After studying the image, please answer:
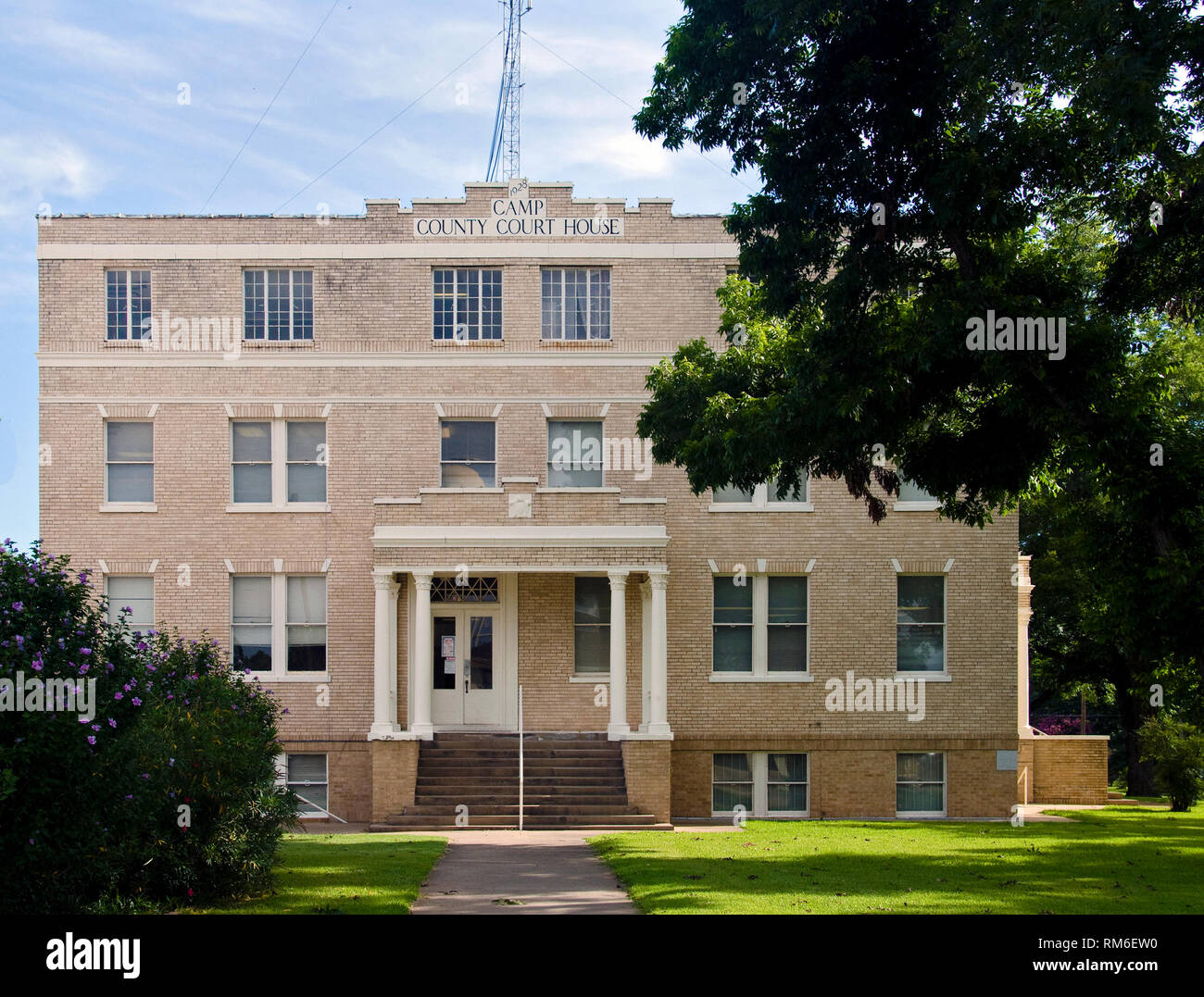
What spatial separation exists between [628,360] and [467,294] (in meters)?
3.77

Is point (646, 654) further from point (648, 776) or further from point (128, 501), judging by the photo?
point (128, 501)

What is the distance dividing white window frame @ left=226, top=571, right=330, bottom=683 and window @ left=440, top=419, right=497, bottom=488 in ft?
11.3

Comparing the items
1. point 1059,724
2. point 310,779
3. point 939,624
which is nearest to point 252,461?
point 310,779

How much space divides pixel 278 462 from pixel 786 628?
1137cm

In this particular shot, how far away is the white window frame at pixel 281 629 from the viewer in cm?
2627

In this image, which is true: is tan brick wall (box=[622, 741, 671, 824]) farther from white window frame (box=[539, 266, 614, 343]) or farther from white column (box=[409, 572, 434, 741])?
white window frame (box=[539, 266, 614, 343])

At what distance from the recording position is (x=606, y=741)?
25234 millimetres

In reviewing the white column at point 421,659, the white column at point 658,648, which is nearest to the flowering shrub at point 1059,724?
the white column at point 658,648

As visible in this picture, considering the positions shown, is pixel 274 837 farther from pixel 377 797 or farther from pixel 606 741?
pixel 606 741

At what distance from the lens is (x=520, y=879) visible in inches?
616

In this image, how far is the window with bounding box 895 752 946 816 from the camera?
26.5 meters

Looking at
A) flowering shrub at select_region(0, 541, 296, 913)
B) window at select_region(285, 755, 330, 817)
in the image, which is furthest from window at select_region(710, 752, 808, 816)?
flowering shrub at select_region(0, 541, 296, 913)

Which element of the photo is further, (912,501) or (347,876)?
(912,501)

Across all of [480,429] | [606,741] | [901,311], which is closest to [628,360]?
[480,429]
